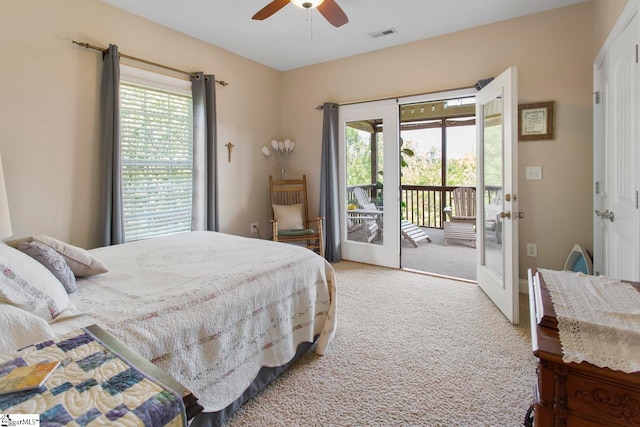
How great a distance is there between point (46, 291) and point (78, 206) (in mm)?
1820

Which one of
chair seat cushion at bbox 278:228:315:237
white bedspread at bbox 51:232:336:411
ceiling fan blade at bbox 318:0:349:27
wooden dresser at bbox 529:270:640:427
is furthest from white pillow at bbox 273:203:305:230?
wooden dresser at bbox 529:270:640:427

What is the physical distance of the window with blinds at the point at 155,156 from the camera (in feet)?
10.2

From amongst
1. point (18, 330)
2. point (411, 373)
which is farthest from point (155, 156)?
point (411, 373)

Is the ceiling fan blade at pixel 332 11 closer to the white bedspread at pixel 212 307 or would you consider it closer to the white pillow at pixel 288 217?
the white bedspread at pixel 212 307

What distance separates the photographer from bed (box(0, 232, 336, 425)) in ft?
4.33

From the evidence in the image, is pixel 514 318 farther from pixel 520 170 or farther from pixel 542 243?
pixel 520 170

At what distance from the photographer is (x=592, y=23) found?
2.93m

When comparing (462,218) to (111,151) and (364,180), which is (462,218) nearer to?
(364,180)

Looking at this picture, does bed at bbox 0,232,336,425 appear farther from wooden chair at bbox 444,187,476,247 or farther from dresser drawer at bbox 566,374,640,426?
wooden chair at bbox 444,187,476,247

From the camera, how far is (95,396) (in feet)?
2.28

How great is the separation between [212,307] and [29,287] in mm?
671

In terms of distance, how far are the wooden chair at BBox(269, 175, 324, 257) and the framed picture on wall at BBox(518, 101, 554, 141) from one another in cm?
233

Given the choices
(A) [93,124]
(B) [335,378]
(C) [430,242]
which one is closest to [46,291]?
(B) [335,378]

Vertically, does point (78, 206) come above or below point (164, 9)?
below
